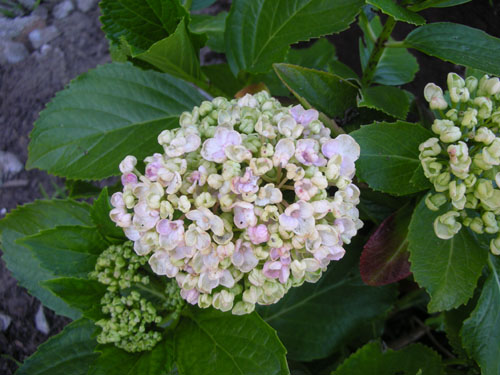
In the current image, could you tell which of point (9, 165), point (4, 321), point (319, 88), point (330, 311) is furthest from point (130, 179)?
point (9, 165)


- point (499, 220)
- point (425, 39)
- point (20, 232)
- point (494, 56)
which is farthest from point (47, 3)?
point (499, 220)

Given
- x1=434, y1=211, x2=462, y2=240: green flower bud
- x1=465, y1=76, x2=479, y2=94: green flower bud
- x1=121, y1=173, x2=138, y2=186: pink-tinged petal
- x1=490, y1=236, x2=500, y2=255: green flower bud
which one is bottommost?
x1=490, y1=236, x2=500, y2=255: green flower bud

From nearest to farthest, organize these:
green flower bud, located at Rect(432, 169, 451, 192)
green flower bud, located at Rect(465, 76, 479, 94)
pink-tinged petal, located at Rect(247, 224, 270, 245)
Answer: pink-tinged petal, located at Rect(247, 224, 270, 245), green flower bud, located at Rect(432, 169, 451, 192), green flower bud, located at Rect(465, 76, 479, 94)

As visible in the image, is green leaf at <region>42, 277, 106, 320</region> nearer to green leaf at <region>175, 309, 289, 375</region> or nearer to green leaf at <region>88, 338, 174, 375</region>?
green leaf at <region>88, 338, 174, 375</region>

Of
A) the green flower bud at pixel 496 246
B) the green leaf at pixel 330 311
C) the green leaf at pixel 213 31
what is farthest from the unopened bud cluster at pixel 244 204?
the green leaf at pixel 213 31

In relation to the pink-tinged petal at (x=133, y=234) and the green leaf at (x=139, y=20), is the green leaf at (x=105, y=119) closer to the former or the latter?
the green leaf at (x=139, y=20)

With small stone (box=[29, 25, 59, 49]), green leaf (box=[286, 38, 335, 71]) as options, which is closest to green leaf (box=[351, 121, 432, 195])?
green leaf (box=[286, 38, 335, 71])

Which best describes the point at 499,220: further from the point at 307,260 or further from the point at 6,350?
the point at 6,350
